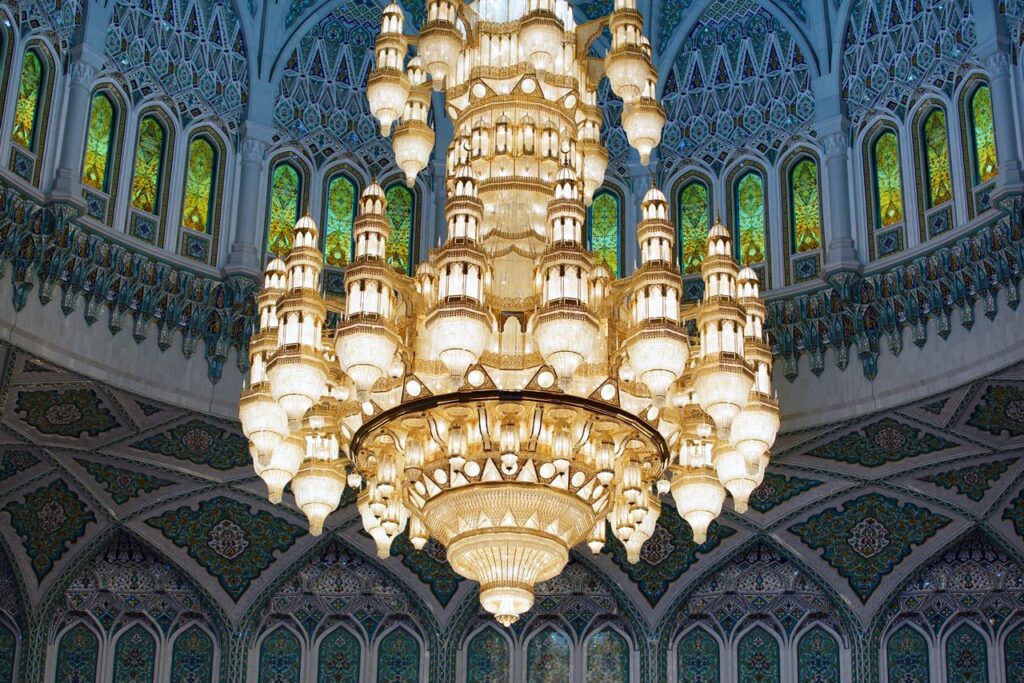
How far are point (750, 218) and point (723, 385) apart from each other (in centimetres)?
725

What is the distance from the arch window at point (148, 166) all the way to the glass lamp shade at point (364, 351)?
6568mm

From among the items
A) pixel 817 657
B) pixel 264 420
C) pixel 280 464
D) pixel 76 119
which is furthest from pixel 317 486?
pixel 817 657

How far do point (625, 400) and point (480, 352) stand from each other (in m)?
1.09

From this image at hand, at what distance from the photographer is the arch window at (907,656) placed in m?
16.0

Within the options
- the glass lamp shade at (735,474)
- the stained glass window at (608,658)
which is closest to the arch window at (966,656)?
the stained glass window at (608,658)

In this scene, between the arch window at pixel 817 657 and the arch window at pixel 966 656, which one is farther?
the arch window at pixel 817 657

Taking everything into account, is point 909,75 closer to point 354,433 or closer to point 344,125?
point 344,125

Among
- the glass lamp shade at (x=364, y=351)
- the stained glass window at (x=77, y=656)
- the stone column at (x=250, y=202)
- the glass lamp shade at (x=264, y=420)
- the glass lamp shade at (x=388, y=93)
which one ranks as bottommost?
the stained glass window at (x=77, y=656)

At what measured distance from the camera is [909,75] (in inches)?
591

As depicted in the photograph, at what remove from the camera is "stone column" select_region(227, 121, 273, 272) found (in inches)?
590

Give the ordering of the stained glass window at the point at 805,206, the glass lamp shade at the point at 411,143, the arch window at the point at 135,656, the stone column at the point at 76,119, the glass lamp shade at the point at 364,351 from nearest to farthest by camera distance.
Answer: the glass lamp shade at the point at 364,351
the glass lamp shade at the point at 411,143
the stone column at the point at 76,119
the stained glass window at the point at 805,206
the arch window at the point at 135,656

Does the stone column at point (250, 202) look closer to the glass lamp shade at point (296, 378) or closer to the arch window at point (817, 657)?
the glass lamp shade at point (296, 378)

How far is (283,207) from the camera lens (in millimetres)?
15828

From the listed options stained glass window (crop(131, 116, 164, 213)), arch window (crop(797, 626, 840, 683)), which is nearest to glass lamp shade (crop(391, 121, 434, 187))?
stained glass window (crop(131, 116, 164, 213))
